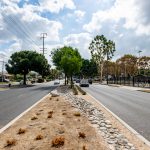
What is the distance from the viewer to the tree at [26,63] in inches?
3157

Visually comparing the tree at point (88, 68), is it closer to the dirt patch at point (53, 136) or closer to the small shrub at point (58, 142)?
the dirt patch at point (53, 136)

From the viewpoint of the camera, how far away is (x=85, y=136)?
957cm

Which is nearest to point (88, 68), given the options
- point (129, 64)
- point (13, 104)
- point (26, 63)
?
point (129, 64)

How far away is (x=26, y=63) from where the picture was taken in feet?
262

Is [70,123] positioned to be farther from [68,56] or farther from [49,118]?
[68,56]

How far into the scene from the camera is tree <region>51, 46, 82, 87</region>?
60.7 m

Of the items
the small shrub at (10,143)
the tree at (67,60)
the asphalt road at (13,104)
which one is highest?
the tree at (67,60)

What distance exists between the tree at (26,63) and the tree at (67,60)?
34.9 feet

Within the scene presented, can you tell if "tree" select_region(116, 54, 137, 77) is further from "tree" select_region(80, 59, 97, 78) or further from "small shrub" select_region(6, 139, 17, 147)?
"small shrub" select_region(6, 139, 17, 147)

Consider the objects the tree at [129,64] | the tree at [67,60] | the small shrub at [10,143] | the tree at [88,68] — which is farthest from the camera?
the tree at [88,68]

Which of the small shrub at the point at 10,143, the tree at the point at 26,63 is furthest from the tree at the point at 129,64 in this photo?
the small shrub at the point at 10,143

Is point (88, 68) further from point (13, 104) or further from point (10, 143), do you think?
point (10, 143)

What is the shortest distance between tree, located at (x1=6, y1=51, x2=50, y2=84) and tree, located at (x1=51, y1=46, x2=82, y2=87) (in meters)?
10.6

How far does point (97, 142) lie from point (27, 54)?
247 ft
